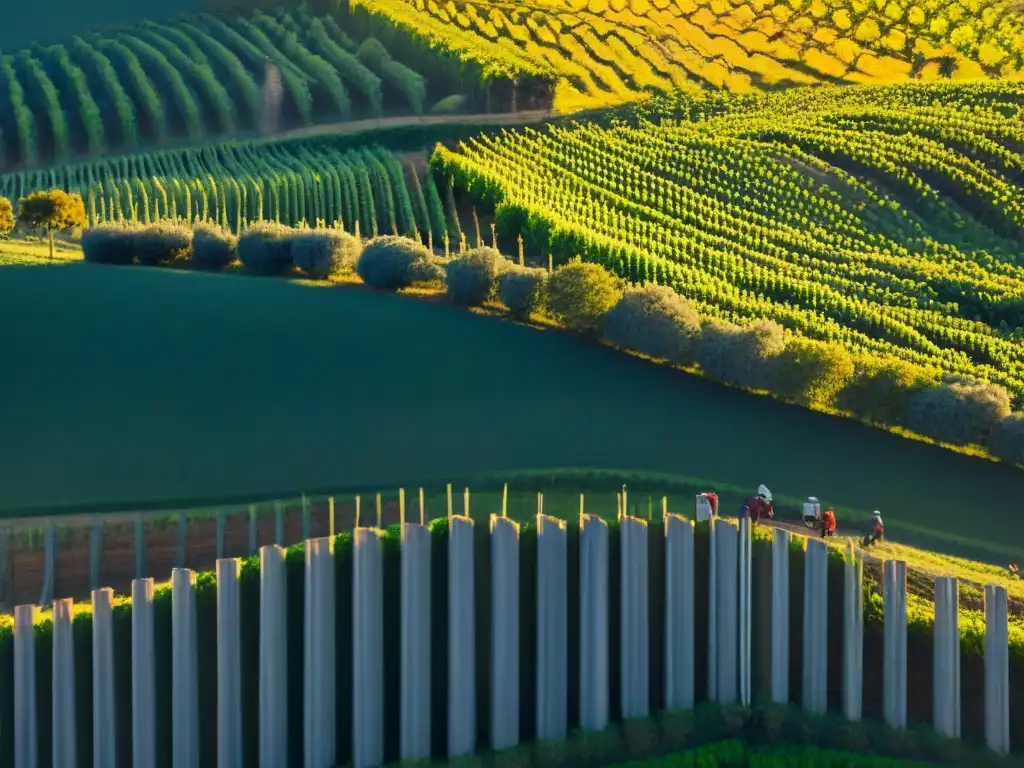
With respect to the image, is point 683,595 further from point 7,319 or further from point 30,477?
point 7,319

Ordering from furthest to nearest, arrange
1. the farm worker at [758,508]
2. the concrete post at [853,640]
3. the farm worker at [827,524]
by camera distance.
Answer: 1. the farm worker at [758,508]
2. the farm worker at [827,524]
3. the concrete post at [853,640]

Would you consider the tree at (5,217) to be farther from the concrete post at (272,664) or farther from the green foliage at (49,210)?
the concrete post at (272,664)

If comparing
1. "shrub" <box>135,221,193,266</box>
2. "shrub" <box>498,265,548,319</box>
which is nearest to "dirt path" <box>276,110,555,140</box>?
"shrub" <box>135,221,193,266</box>

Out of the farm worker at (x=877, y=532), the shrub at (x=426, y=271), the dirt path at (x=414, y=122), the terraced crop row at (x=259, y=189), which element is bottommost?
the dirt path at (x=414, y=122)

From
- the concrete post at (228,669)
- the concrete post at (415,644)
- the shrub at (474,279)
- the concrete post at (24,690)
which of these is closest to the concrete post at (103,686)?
the concrete post at (24,690)

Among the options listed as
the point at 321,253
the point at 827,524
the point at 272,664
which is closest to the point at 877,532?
the point at 827,524

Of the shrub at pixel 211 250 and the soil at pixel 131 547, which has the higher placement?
the soil at pixel 131 547
